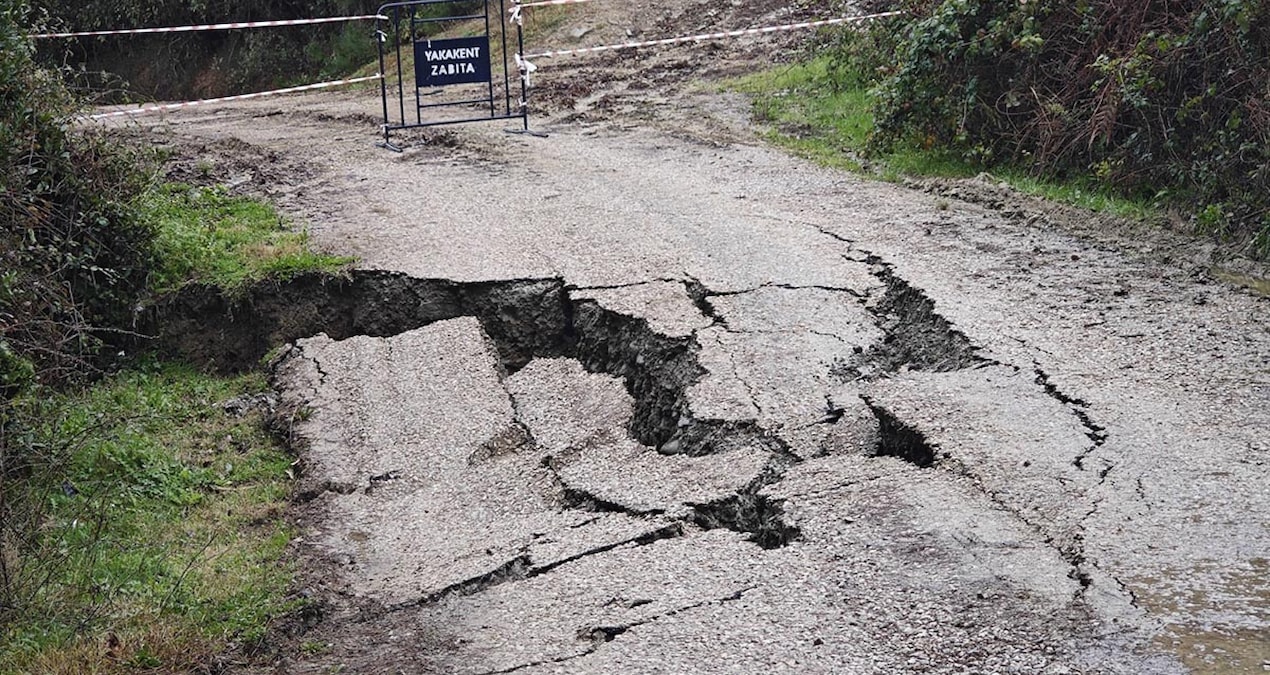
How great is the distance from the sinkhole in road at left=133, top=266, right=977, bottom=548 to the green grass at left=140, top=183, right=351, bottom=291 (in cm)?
12

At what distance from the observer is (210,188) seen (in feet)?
35.8

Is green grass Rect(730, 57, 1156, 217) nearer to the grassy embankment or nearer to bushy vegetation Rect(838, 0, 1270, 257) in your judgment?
bushy vegetation Rect(838, 0, 1270, 257)

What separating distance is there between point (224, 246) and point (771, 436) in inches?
206

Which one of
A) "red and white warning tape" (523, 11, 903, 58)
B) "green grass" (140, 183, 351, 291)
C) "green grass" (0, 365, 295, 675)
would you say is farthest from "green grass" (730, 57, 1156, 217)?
"green grass" (0, 365, 295, 675)

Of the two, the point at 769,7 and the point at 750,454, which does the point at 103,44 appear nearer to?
the point at 769,7

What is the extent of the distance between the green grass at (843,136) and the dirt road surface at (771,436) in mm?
502

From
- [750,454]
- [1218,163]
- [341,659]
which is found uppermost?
[1218,163]

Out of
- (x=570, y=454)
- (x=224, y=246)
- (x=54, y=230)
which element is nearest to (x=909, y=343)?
(x=570, y=454)

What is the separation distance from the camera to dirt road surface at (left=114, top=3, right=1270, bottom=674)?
421cm

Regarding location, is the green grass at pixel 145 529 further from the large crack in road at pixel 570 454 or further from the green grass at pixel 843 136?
the green grass at pixel 843 136

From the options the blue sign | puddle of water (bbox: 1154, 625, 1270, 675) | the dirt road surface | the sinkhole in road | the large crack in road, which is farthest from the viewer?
the blue sign

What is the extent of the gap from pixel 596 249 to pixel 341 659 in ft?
14.8

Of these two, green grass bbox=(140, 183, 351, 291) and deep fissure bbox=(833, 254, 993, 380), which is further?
green grass bbox=(140, 183, 351, 291)

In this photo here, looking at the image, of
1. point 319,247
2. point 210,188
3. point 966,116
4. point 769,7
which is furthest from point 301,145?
point 769,7
